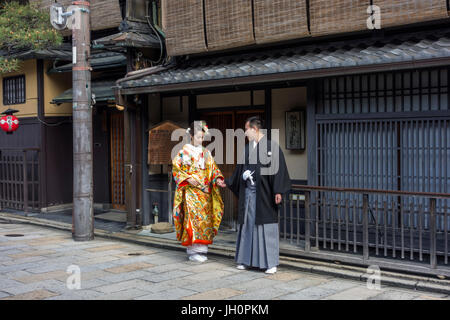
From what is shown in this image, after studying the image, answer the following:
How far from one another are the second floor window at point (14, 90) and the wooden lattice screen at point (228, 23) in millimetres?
7422

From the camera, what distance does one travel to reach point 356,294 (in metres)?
6.63

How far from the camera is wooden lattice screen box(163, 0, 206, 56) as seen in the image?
10562 millimetres

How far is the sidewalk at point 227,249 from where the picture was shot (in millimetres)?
6868

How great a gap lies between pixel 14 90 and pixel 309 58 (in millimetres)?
10512

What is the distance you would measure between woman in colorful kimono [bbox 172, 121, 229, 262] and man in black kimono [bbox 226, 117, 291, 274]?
0.76 metres

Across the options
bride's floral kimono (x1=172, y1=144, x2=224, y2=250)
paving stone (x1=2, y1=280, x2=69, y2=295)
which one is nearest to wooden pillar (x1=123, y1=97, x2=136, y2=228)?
bride's floral kimono (x1=172, y1=144, x2=224, y2=250)

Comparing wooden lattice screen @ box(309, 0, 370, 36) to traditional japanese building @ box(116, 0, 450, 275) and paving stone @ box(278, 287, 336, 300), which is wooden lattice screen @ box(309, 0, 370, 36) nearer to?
traditional japanese building @ box(116, 0, 450, 275)

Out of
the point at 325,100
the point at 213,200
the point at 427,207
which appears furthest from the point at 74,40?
the point at 427,207

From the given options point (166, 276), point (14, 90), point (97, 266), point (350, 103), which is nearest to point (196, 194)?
point (166, 276)

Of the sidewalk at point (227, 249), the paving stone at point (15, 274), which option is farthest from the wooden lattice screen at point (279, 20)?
the paving stone at point (15, 274)

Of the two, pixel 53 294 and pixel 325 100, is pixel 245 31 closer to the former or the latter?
pixel 325 100

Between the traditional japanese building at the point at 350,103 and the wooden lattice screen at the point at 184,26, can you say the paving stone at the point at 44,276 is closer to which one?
the traditional japanese building at the point at 350,103

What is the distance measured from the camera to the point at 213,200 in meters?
8.84

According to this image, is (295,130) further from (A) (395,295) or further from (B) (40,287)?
(B) (40,287)
